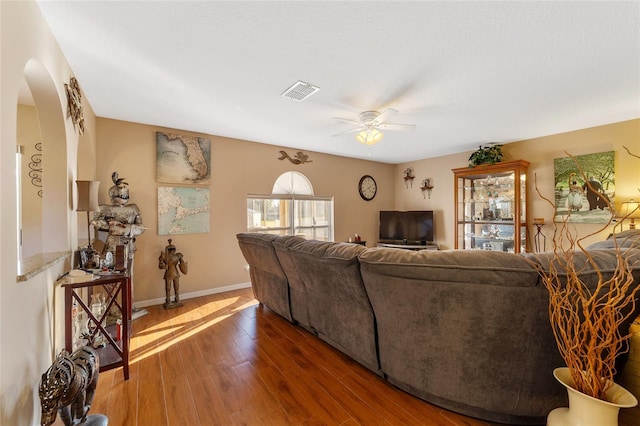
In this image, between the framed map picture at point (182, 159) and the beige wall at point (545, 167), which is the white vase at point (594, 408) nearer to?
the beige wall at point (545, 167)

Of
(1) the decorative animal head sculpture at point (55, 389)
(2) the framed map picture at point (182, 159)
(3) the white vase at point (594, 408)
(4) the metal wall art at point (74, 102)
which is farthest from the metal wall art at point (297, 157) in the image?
(3) the white vase at point (594, 408)

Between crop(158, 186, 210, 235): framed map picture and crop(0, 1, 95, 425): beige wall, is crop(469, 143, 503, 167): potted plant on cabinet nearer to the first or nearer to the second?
crop(158, 186, 210, 235): framed map picture

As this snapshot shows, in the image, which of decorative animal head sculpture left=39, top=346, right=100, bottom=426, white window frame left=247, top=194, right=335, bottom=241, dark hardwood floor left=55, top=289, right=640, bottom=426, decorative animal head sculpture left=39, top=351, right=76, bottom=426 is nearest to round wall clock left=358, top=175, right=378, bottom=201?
white window frame left=247, top=194, right=335, bottom=241

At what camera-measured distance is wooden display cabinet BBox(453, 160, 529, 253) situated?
14.0ft

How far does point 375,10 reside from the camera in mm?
1590

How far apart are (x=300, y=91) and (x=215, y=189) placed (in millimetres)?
2271

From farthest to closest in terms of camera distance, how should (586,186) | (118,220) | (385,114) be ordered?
(586,186) → (118,220) → (385,114)

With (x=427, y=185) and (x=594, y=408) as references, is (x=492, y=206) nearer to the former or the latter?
(x=427, y=185)

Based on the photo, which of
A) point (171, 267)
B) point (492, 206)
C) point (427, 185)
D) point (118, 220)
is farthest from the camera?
point (427, 185)

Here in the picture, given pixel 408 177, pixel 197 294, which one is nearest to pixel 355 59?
pixel 197 294

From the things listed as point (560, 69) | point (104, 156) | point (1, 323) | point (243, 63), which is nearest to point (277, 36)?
point (243, 63)

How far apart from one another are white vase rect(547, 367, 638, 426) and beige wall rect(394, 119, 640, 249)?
139 inches

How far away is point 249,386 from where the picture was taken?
1.93 meters

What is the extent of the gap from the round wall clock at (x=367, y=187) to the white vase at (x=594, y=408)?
16.2 feet
